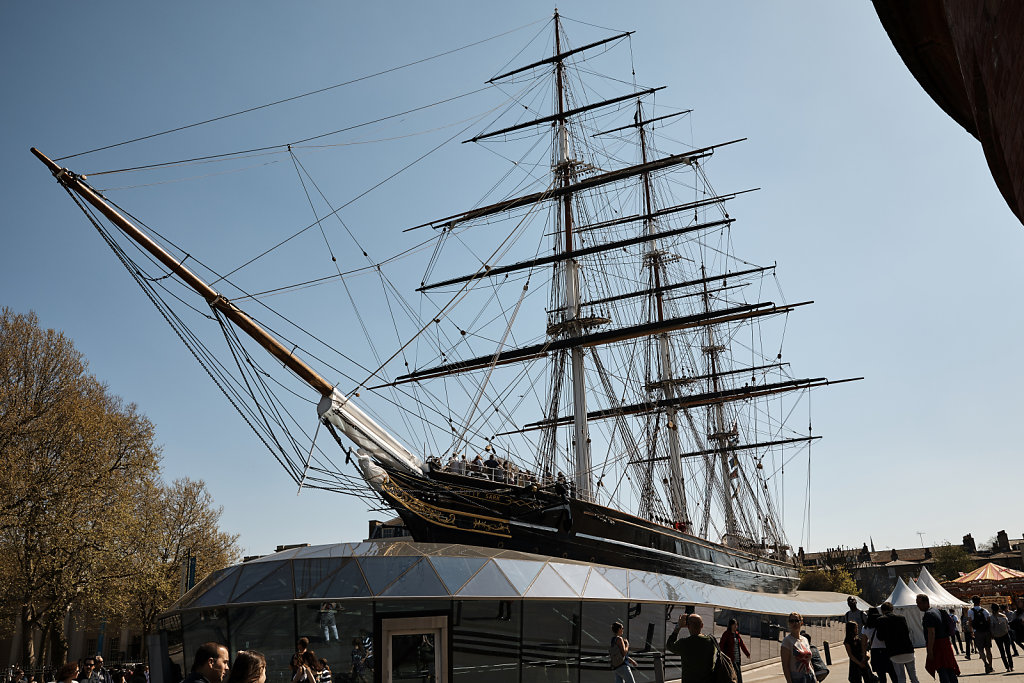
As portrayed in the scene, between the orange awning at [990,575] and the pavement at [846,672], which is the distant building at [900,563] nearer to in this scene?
the orange awning at [990,575]

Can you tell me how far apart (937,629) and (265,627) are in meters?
9.51

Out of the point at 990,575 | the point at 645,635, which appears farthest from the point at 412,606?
the point at 990,575

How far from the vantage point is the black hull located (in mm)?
17656

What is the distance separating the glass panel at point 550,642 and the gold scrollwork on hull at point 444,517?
5.36m

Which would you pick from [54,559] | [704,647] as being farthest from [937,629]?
[54,559]

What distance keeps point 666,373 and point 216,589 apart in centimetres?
3437

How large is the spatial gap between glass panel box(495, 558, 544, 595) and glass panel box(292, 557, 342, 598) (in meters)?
2.96

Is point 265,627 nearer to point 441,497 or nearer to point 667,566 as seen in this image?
point 441,497

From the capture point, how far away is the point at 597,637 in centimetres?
1369

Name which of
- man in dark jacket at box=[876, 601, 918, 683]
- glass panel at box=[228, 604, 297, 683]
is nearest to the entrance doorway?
glass panel at box=[228, 604, 297, 683]

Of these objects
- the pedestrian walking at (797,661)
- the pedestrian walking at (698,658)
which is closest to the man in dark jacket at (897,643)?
the pedestrian walking at (797,661)

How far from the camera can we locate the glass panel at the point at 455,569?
12.0 m

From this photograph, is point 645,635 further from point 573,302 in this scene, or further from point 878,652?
point 573,302

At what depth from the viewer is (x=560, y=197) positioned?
2997 cm
